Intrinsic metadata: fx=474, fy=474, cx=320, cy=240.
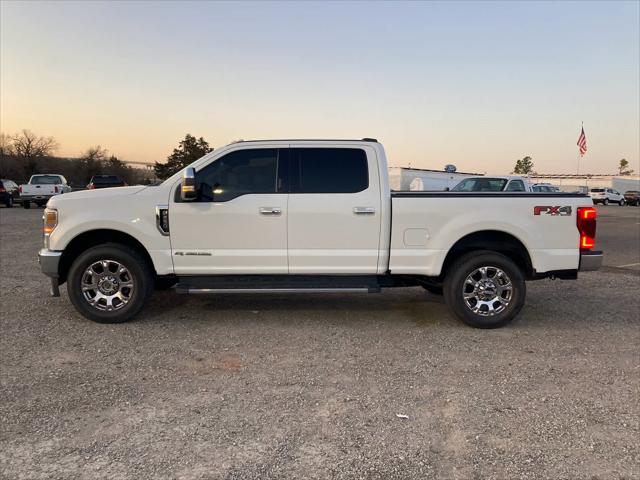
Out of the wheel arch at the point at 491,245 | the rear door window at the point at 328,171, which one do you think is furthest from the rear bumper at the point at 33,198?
the wheel arch at the point at 491,245

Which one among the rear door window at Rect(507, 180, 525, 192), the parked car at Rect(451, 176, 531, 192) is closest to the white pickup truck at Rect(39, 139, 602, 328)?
the parked car at Rect(451, 176, 531, 192)

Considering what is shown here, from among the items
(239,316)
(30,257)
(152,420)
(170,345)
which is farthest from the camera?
(30,257)

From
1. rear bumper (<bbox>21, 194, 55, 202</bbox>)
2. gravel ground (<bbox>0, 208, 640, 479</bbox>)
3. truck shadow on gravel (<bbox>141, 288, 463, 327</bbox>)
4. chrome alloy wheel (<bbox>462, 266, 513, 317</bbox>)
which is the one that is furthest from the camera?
rear bumper (<bbox>21, 194, 55, 202</bbox>)

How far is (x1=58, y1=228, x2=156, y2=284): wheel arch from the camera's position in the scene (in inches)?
210

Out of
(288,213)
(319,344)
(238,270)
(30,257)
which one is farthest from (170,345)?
(30,257)

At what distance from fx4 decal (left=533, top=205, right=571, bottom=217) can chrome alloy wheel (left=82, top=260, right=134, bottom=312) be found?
4.53 meters

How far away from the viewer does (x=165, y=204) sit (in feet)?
17.0

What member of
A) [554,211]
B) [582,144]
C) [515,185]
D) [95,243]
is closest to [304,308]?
[95,243]

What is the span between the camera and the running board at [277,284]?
17.1ft

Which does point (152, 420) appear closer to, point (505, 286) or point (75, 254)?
point (75, 254)

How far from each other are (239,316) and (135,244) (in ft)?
4.74

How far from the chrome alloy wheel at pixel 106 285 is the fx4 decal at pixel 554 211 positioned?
453 centimetres

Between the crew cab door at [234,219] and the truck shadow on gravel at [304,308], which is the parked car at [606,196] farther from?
the crew cab door at [234,219]

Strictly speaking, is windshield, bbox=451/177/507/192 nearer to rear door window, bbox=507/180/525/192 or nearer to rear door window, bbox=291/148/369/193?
rear door window, bbox=507/180/525/192
